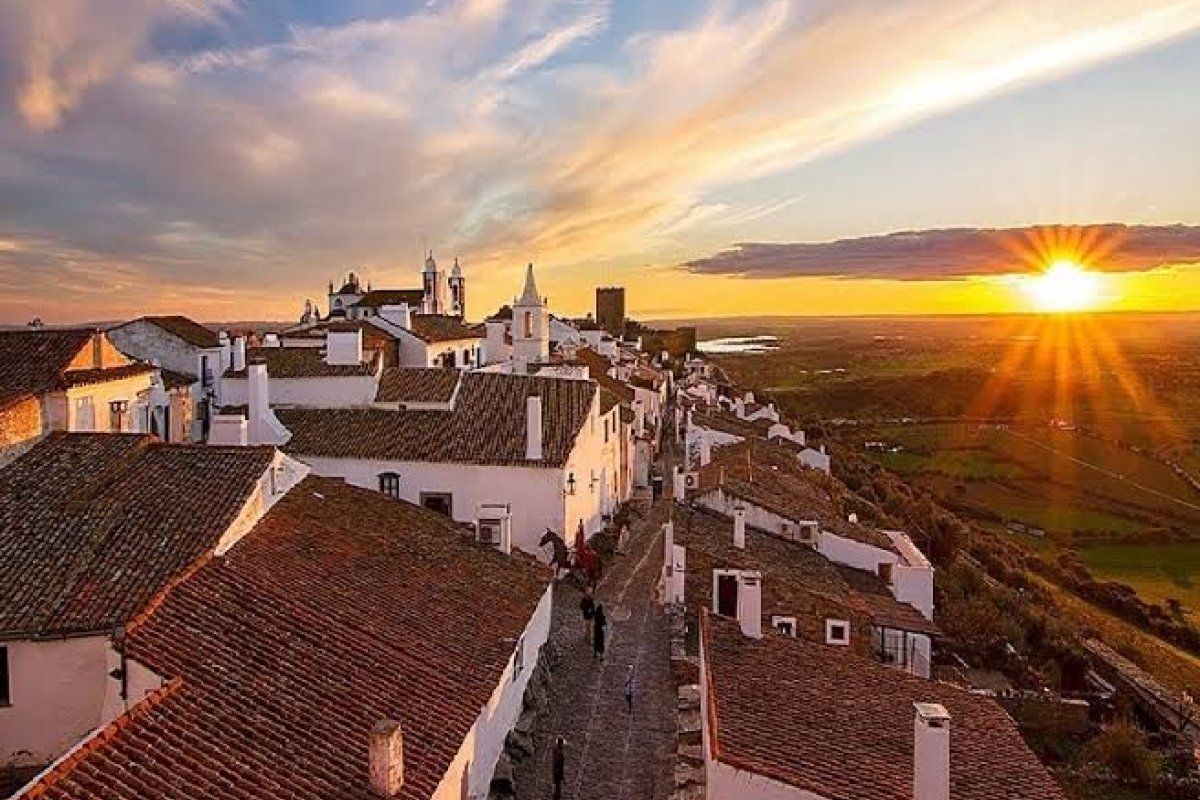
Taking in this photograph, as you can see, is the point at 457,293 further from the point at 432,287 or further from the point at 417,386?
the point at 417,386

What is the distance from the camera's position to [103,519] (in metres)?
12.9

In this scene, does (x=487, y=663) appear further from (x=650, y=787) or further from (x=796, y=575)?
(x=796, y=575)

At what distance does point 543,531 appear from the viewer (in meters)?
23.6

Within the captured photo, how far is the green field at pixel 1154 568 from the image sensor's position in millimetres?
42156

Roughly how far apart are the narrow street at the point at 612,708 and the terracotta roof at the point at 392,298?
39163 millimetres

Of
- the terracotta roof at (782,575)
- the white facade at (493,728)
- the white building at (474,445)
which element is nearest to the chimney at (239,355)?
the white building at (474,445)

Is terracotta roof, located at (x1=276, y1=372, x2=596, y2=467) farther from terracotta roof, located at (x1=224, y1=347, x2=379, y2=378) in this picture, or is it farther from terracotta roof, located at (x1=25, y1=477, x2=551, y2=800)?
terracotta roof, located at (x1=25, y1=477, x2=551, y2=800)

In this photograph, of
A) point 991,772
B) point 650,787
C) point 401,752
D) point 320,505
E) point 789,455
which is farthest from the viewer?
point 789,455

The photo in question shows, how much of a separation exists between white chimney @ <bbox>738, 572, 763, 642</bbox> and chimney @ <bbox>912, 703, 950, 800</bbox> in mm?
4718

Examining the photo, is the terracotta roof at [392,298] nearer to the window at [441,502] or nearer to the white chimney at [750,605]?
the window at [441,502]

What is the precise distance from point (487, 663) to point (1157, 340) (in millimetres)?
203060

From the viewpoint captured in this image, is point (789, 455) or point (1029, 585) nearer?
point (1029, 585)

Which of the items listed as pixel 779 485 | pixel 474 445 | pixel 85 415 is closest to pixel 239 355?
pixel 474 445

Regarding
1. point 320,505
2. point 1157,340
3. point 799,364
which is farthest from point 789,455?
point 1157,340
